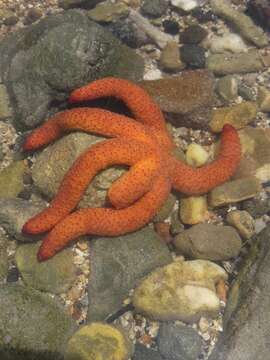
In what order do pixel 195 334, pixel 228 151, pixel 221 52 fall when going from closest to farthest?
1. pixel 195 334
2. pixel 228 151
3. pixel 221 52

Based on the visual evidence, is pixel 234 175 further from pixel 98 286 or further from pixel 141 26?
pixel 141 26

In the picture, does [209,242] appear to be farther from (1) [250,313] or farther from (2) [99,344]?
(2) [99,344]

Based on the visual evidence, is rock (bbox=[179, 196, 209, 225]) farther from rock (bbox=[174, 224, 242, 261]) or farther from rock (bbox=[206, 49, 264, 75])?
rock (bbox=[206, 49, 264, 75])

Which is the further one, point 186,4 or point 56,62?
point 186,4

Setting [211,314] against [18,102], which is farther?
[18,102]

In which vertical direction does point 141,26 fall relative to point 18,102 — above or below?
above

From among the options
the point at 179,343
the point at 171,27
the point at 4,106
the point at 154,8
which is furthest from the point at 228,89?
the point at 179,343

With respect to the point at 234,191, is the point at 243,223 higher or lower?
lower

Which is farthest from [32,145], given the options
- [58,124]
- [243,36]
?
[243,36]
